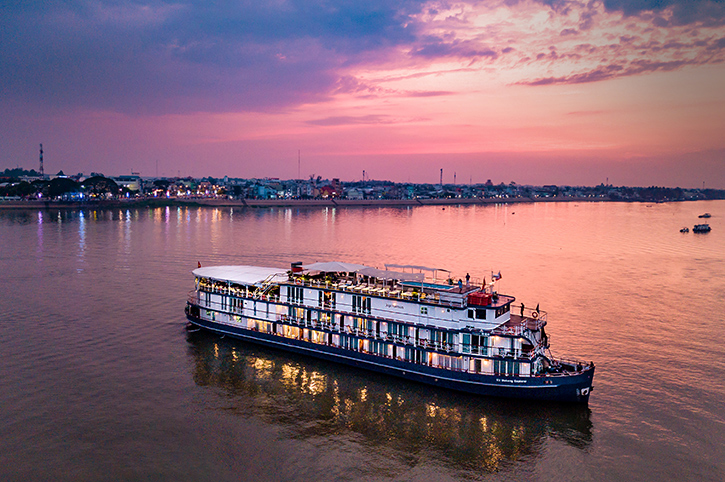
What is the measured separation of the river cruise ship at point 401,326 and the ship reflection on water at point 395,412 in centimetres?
104

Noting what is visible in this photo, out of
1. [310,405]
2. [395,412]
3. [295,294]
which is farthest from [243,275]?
[395,412]

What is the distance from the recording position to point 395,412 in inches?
1064

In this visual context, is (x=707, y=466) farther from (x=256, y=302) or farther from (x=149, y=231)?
(x=149, y=231)

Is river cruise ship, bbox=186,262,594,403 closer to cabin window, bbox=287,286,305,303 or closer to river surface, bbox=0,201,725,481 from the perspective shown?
cabin window, bbox=287,286,305,303

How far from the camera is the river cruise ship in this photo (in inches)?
1111

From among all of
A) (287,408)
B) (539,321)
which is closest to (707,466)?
(539,321)

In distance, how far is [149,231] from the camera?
107m

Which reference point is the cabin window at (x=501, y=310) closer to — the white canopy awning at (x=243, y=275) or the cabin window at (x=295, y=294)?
the cabin window at (x=295, y=294)

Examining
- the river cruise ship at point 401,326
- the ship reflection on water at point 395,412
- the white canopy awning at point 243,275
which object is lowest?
the ship reflection on water at point 395,412

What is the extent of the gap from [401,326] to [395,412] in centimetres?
586

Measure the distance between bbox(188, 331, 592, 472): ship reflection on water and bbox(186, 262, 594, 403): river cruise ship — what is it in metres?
1.04

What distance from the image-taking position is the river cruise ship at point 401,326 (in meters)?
28.2

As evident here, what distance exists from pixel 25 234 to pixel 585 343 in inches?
4099

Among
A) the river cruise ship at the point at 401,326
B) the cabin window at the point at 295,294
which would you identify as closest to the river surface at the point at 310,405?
the river cruise ship at the point at 401,326
